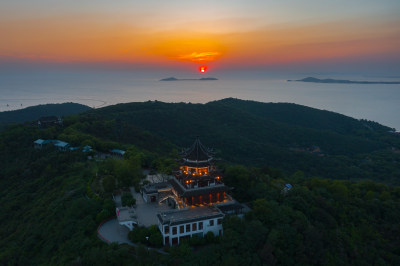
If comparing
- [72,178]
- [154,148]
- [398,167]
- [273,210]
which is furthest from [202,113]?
[273,210]

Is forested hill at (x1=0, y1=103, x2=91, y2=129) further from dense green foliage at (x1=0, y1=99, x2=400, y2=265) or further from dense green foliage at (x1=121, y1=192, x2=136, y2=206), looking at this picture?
dense green foliage at (x1=121, y1=192, x2=136, y2=206)

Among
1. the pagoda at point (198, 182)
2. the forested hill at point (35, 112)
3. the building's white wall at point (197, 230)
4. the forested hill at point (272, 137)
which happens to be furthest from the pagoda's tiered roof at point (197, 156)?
the forested hill at point (35, 112)

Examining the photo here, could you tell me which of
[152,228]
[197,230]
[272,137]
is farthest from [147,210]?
[272,137]

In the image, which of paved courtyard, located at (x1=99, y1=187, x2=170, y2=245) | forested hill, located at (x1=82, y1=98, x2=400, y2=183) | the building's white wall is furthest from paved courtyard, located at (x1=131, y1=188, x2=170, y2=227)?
forested hill, located at (x1=82, y1=98, x2=400, y2=183)

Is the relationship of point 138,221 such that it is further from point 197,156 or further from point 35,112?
point 35,112

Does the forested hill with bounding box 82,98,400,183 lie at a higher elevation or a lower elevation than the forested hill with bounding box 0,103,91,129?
lower

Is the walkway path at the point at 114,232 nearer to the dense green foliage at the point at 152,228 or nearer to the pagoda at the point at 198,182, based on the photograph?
the dense green foliage at the point at 152,228

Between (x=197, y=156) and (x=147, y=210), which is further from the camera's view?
(x=197, y=156)
